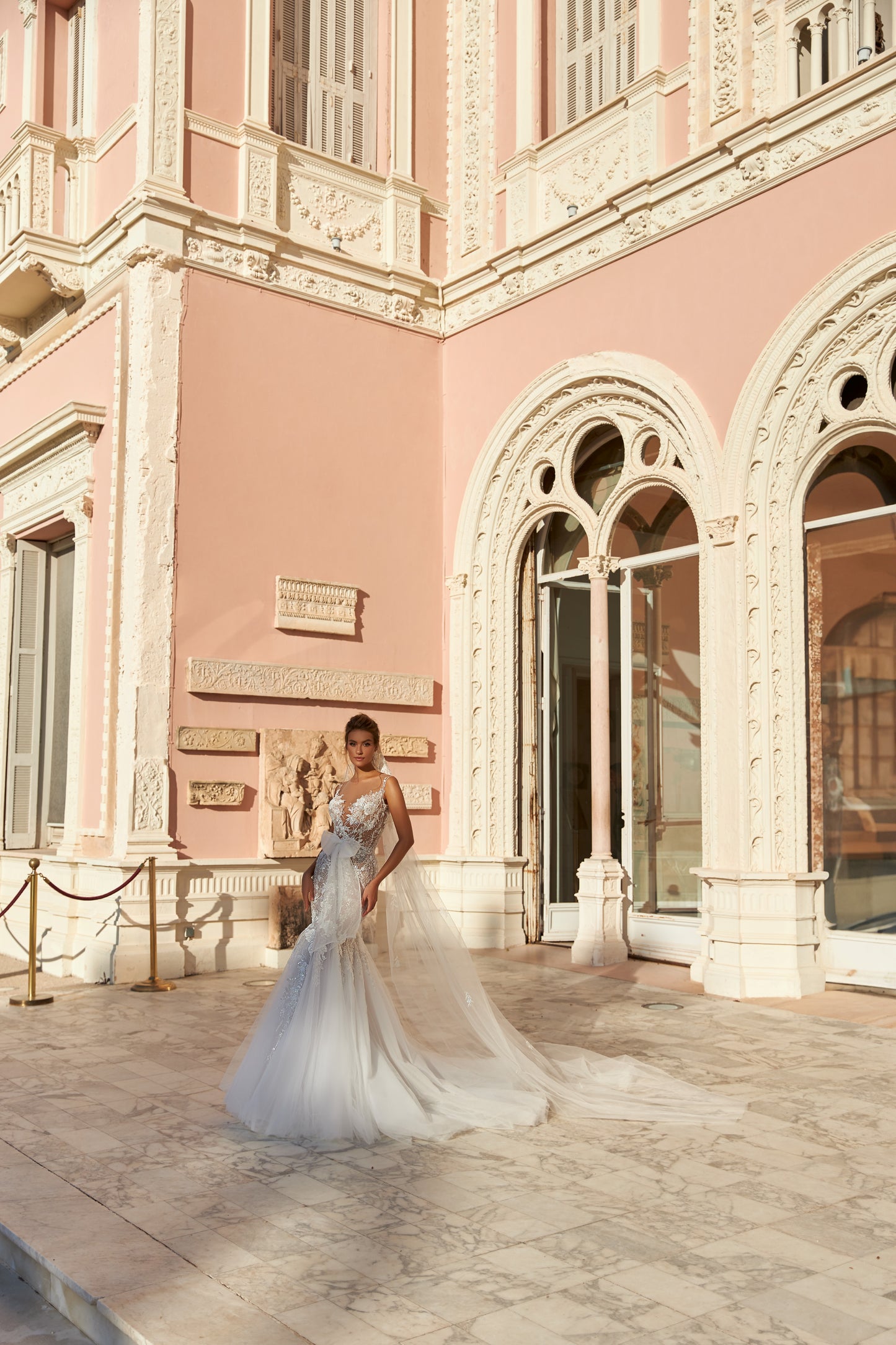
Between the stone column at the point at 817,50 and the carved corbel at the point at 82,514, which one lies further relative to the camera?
the carved corbel at the point at 82,514

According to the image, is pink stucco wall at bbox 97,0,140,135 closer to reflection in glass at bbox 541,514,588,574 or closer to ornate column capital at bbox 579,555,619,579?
reflection in glass at bbox 541,514,588,574

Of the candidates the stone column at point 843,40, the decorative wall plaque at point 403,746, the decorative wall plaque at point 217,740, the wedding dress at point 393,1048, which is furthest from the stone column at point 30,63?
the wedding dress at point 393,1048

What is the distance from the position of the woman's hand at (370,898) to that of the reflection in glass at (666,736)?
459cm

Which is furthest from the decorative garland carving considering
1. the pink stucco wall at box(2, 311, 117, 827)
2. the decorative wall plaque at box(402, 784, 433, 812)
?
the pink stucco wall at box(2, 311, 117, 827)

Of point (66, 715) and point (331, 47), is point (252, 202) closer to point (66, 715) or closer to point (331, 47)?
point (331, 47)

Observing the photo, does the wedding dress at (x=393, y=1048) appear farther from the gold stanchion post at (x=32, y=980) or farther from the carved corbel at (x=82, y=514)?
the carved corbel at (x=82, y=514)

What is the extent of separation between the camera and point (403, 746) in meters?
10.4

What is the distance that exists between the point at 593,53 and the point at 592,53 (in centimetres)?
2

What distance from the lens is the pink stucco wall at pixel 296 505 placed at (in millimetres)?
9352

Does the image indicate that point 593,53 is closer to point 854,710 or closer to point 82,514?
point 82,514

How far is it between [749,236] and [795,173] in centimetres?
49

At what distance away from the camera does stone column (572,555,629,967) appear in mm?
9328

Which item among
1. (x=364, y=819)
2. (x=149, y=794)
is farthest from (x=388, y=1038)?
(x=149, y=794)

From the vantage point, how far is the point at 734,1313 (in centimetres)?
305
